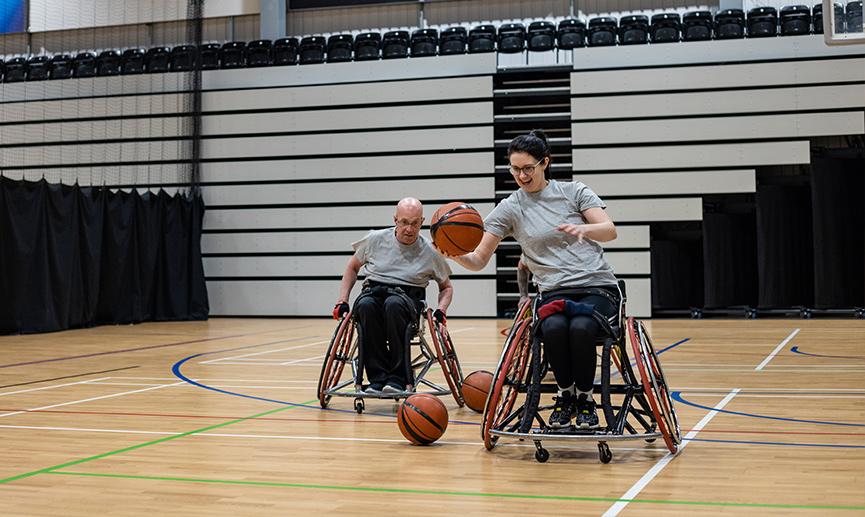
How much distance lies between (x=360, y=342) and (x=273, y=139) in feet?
39.9

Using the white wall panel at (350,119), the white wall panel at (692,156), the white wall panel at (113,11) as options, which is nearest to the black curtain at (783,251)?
the white wall panel at (692,156)

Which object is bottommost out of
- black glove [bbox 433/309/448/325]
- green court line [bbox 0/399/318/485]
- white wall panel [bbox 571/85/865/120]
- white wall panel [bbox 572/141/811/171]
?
green court line [bbox 0/399/318/485]

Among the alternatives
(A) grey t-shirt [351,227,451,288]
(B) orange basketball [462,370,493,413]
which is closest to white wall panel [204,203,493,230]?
(A) grey t-shirt [351,227,451,288]

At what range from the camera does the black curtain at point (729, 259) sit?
15062mm

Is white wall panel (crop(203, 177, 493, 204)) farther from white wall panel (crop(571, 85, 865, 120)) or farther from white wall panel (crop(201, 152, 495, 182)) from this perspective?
white wall panel (crop(571, 85, 865, 120))

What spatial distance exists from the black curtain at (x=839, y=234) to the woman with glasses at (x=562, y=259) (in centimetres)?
1148

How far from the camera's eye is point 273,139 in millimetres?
16547

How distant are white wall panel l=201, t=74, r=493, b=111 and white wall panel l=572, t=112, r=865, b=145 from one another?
1.97 m

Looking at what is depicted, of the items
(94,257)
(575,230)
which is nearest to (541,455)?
(575,230)

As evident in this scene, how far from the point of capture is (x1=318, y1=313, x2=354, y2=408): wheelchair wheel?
5.00 metres

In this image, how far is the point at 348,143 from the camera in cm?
1625

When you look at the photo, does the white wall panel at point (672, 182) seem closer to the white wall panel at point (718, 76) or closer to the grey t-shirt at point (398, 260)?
the white wall panel at point (718, 76)

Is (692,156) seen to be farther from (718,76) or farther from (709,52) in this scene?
(709,52)

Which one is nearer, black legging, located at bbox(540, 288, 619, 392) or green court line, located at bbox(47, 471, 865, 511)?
green court line, located at bbox(47, 471, 865, 511)
